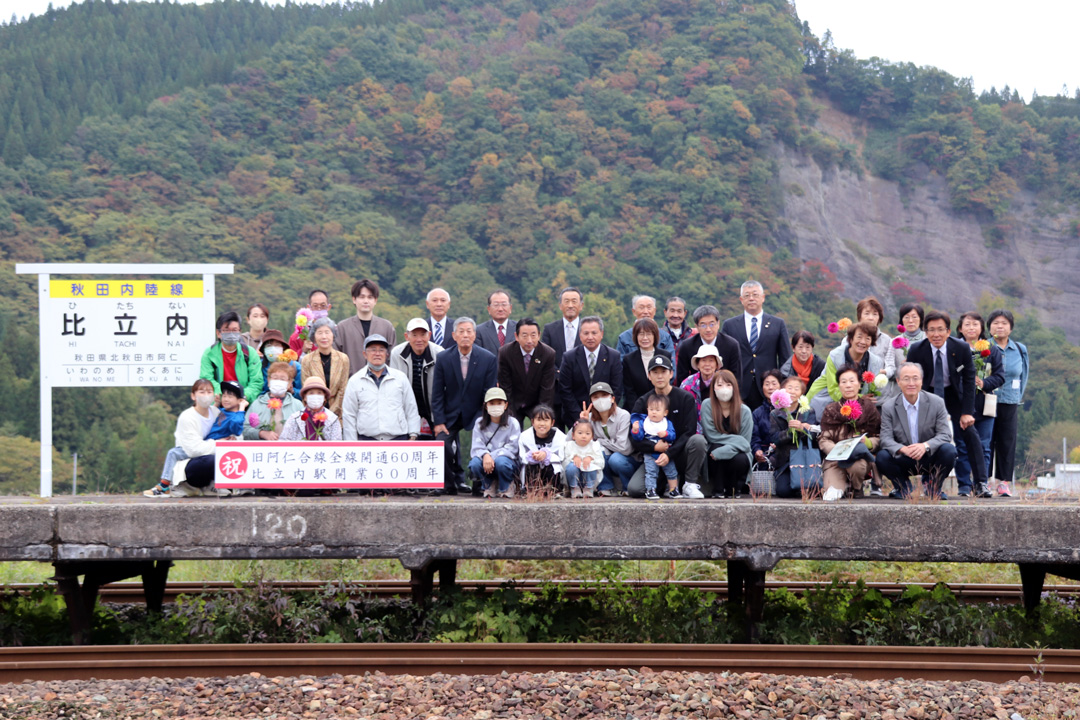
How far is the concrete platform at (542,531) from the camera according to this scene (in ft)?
24.0

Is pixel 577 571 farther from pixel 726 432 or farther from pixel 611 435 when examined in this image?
pixel 726 432

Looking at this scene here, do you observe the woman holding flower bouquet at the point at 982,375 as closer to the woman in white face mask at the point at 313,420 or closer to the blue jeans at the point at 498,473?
the blue jeans at the point at 498,473

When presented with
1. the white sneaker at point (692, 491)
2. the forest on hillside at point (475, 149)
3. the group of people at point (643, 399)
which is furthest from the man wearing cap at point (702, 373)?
the forest on hillside at point (475, 149)

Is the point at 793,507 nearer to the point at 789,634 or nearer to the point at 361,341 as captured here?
the point at 789,634

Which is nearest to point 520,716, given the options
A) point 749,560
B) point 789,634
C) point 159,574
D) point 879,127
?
point 749,560

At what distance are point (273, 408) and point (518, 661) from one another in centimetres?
338

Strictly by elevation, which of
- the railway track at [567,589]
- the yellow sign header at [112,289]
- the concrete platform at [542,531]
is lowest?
the railway track at [567,589]

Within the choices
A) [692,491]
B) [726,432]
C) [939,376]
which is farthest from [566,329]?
[939,376]

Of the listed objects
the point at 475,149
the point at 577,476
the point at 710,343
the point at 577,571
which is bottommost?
the point at 577,571

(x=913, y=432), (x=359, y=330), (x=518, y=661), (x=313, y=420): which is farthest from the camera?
(x=359, y=330)

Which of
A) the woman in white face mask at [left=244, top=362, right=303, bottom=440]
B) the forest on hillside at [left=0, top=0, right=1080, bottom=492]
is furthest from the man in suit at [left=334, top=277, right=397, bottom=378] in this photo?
the forest on hillside at [left=0, top=0, right=1080, bottom=492]

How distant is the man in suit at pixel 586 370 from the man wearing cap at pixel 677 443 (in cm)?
47

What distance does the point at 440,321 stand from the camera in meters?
9.97

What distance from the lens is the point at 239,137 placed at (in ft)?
272
